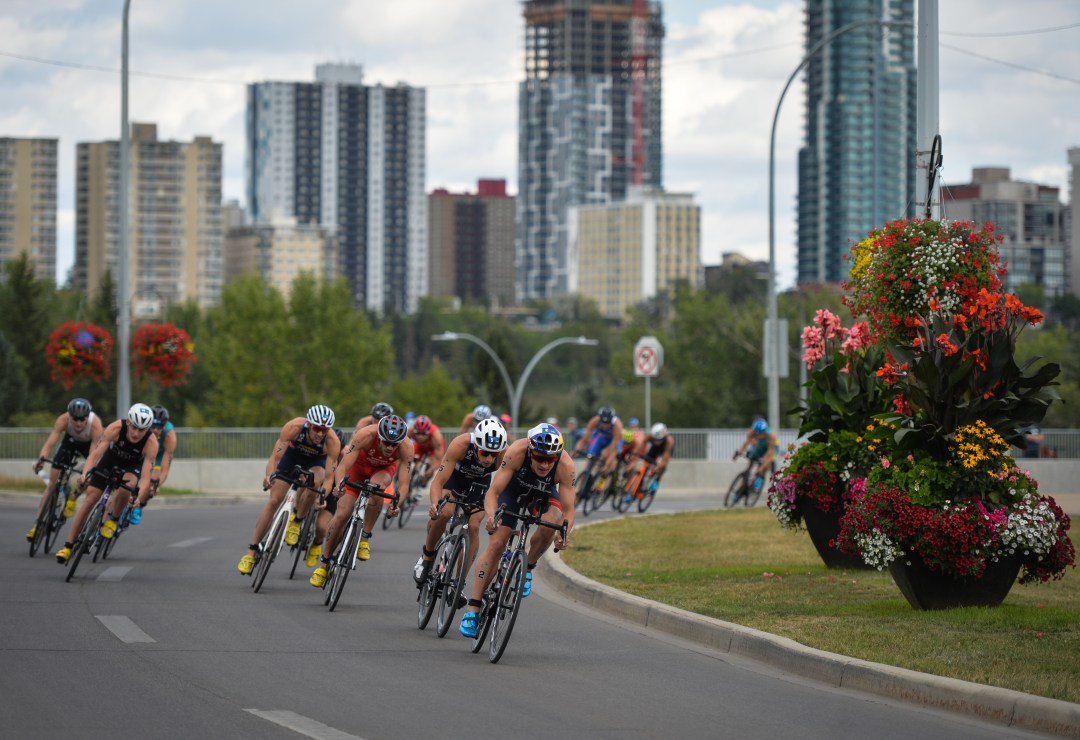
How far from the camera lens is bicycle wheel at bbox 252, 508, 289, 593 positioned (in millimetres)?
15961

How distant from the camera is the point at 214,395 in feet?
348

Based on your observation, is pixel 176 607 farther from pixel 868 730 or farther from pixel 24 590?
pixel 868 730

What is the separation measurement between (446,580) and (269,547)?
354 cm

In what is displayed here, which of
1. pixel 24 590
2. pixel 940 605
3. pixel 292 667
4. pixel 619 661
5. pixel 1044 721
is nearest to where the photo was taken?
pixel 1044 721

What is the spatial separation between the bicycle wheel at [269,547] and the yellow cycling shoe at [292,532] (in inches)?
2.7

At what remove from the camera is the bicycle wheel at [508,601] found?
38.0 ft

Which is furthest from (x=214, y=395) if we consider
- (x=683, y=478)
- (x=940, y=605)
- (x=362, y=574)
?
(x=940, y=605)

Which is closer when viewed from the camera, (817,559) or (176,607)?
(176,607)

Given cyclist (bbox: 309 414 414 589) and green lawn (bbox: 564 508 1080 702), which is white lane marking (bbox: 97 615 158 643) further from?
green lawn (bbox: 564 508 1080 702)

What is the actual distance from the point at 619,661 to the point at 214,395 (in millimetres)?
96596

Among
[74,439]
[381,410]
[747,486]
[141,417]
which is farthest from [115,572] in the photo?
[747,486]

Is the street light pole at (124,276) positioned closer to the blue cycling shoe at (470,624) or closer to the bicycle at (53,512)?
the bicycle at (53,512)

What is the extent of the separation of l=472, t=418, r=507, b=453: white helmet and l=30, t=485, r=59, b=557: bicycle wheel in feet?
25.5

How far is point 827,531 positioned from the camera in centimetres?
1705
